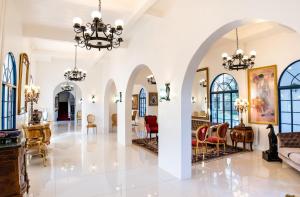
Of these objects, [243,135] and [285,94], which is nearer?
[285,94]

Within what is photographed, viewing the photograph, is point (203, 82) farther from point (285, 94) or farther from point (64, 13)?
point (64, 13)

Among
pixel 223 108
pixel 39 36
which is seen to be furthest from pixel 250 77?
pixel 39 36

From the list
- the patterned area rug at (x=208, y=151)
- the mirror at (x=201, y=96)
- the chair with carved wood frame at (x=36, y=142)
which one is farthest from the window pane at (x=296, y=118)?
the chair with carved wood frame at (x=36, y=142)

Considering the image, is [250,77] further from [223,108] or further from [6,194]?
[6,194]

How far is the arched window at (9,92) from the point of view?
4434mm

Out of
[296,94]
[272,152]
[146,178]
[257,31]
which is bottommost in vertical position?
[146,178]

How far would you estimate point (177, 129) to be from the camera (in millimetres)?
4512

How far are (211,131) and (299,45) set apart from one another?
390 centimetres

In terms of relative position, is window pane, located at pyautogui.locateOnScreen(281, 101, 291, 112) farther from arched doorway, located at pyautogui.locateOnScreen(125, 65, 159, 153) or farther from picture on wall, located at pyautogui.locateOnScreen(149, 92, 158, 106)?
picture on wall, located at pyautogui.locateOnScreen(149, 92, 158, 106)

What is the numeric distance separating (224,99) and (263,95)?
1.63 meters

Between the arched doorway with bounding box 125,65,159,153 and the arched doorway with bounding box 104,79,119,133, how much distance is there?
117 cm

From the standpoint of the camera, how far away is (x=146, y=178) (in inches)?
173

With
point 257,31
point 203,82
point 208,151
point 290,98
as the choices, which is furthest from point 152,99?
point 290,98

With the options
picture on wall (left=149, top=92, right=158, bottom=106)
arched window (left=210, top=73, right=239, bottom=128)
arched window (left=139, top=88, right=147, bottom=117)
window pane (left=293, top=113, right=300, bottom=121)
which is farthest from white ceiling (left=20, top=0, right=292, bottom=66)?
arched window (left=139, top=88, right=147, bottom=117)
